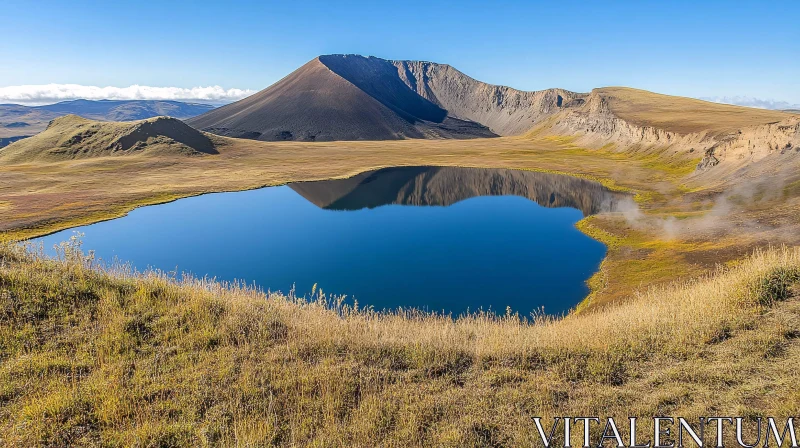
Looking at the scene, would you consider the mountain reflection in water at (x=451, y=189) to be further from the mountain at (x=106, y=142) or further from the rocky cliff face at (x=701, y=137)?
the mountain at (x=106, y=142)

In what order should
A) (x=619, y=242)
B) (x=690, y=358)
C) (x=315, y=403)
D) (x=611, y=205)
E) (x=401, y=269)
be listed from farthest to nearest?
(x=611, y=205)
(x=619, y=242)
(x=401, y=269)
(x=690, y=358)
(x=315, y=403)

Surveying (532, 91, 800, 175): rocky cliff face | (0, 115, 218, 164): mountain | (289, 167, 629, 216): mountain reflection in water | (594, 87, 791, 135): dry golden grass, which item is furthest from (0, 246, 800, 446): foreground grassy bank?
(0, 115, 218, 164): mountain

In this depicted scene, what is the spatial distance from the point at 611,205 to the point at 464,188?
32221 millimetres

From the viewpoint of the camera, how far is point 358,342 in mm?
10359

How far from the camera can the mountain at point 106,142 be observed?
118 metres

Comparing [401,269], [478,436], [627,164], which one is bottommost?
[401,269]

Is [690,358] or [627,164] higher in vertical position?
[627,164]

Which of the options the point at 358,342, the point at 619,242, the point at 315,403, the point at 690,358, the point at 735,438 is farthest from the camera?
the point at 619,242

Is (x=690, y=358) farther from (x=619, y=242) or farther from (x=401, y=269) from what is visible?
(x=619, y=242)

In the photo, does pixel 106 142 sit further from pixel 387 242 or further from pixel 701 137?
pixel 701 137

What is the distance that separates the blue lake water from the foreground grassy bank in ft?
66.0

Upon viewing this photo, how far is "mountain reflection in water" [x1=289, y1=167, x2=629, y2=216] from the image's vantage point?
73.6 meters

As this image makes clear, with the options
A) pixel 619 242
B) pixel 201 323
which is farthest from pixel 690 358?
pixel 619 242

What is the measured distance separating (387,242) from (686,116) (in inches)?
5229
